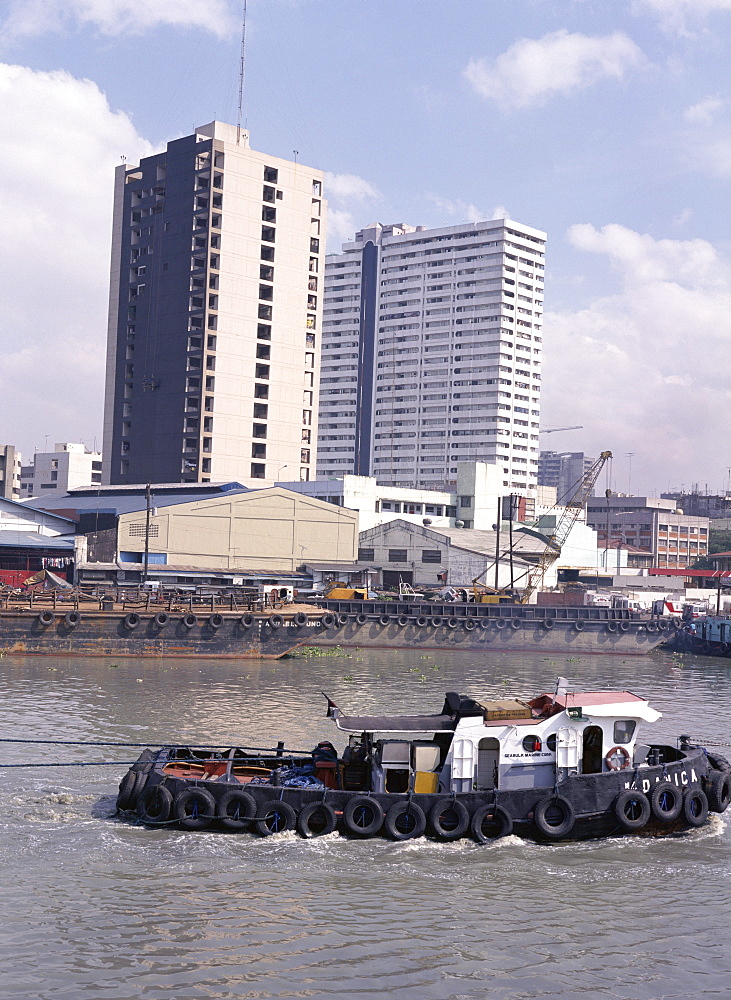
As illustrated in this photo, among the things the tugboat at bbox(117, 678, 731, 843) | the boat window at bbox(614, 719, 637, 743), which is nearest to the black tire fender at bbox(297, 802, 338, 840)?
the tugboat at bbox(117, 678, 731, 843)

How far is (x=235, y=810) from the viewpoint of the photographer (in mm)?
18797

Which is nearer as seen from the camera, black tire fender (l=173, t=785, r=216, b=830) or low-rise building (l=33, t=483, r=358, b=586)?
black tire fender (l=173, t=785, r=216, b=830)

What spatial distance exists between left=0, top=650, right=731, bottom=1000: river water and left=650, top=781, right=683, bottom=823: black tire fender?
54 cm

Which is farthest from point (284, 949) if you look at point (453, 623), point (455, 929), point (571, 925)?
point (453, 623)

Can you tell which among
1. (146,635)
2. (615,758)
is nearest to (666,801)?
(615,758)

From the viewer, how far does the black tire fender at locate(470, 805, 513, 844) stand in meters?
18.5

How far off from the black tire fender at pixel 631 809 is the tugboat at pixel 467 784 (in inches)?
1.0

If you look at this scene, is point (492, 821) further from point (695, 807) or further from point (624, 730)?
point (695, 807)

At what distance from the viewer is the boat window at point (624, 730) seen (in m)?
19.6

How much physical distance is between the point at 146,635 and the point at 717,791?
31285 millimetres

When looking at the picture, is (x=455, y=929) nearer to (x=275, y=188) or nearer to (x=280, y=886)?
(x=280, y=886)

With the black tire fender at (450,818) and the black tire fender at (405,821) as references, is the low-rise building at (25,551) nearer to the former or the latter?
the black tire fender at (405,821)

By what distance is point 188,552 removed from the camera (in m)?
69.8

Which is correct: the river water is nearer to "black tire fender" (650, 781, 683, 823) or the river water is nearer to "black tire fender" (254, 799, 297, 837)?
"black tire fender" (254, 799, 297, 837)
